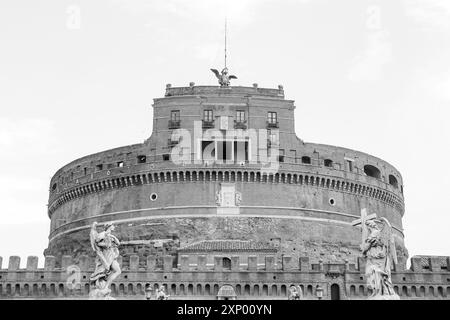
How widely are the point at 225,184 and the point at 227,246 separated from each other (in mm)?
5066

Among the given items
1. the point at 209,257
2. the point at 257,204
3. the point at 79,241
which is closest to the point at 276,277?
the point at 209,257

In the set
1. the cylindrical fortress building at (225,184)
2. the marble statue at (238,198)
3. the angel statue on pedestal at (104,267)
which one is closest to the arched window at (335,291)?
the cylindrical fortress building at (225,184)

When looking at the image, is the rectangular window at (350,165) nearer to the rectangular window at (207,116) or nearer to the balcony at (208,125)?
the balcony at (208,125)

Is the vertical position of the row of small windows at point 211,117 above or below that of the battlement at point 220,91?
below

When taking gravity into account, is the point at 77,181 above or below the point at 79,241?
above

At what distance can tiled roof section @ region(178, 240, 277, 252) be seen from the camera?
128 feet

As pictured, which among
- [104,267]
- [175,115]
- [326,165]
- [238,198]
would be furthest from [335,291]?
[104,267]

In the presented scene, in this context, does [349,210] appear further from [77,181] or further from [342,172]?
[77,181]

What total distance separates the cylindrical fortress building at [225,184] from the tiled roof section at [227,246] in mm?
847

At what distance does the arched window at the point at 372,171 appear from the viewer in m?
48.6

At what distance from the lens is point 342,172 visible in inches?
1797

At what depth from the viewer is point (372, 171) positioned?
49.2m
